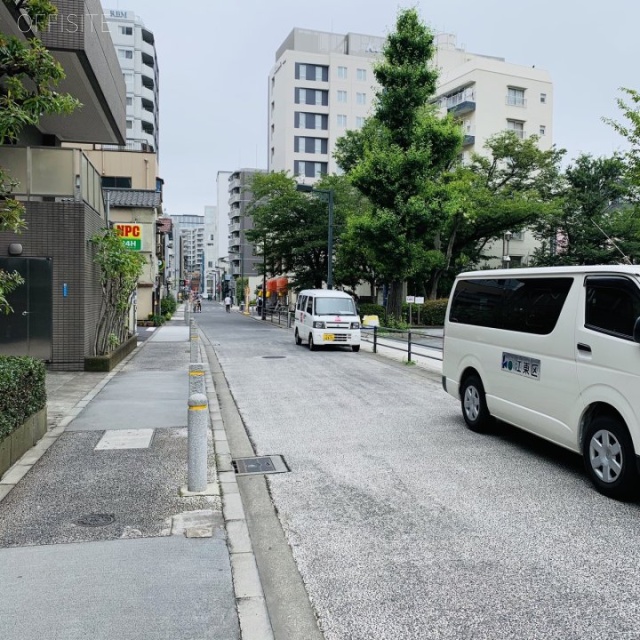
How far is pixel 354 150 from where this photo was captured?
3997 cm

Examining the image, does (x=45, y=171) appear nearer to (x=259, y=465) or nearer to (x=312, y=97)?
(x=259, y=465)

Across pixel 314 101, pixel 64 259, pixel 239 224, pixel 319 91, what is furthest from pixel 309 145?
pixel 64 259

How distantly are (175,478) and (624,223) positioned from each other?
40452 mm

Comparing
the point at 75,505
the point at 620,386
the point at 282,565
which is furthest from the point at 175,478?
the point at 620,386

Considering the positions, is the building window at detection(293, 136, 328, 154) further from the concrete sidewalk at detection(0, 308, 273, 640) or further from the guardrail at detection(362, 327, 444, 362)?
the concrete sidewalk at detection(0, 308, 273, 640)

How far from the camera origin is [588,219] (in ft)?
133

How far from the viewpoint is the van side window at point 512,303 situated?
253 inches

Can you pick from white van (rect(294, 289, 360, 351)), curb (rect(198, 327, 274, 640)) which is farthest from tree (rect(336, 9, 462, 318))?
curb (rect(198, 327, 274, 640))

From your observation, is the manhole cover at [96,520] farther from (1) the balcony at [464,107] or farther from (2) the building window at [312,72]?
(2) the building window at [312,72]

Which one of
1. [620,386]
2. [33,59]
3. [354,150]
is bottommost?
[620,386]

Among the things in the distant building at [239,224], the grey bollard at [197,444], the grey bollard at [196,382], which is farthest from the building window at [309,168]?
the grey bollard at [197,444]

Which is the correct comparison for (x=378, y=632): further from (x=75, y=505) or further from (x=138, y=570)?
(x=75, y=505)

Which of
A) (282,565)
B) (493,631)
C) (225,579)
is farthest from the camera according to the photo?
(282,565)

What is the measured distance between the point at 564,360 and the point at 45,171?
1165 centimetres
